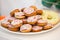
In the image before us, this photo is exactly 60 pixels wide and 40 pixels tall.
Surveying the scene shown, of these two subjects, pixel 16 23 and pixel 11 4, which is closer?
pixel 16 23

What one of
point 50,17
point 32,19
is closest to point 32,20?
point 32,19

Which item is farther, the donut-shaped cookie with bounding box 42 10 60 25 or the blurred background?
the blurred background

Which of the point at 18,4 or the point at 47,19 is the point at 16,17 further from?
the point at 18,4

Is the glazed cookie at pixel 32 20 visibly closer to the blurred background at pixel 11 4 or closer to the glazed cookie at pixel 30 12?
the glazed cookie at pixel 30 12

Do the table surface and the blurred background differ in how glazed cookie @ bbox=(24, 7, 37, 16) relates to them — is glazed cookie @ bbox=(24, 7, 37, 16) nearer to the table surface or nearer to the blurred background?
the table surface

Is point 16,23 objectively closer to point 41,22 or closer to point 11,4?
point 41,22

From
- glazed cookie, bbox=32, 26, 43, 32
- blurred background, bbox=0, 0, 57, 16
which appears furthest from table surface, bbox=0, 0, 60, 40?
blurred background, bbox=0, 0, 57, 16

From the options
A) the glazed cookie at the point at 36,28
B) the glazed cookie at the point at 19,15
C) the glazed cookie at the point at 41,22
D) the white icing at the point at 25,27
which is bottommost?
Result: the glazed cookie at the point at 36,28

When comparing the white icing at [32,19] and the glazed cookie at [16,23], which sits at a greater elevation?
the white icing at [32,19]

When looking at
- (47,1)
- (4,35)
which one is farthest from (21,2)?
(4,35)

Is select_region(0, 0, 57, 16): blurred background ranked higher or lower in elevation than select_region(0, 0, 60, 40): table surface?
higher

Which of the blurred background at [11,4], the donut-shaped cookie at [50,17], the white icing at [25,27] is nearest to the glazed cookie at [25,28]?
the white icing at [25,27]
